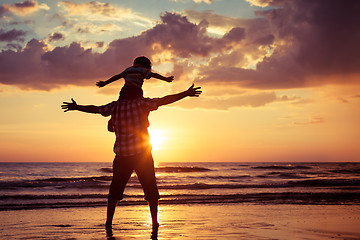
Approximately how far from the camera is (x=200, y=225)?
673cm

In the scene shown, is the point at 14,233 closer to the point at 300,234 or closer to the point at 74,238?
the point at 74,238

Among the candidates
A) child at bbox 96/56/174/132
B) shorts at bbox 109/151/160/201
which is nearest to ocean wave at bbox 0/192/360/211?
shorts at bbox 109/151/160/201

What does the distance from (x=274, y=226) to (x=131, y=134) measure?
3.13 metres

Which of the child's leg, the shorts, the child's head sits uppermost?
the child's head

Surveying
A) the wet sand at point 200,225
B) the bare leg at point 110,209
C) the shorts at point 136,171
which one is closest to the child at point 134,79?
the shorts at point 136,171

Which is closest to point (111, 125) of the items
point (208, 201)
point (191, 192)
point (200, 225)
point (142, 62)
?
point (142, 62)

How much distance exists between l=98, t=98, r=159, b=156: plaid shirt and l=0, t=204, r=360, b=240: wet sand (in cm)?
134

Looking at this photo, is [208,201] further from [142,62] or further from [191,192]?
[142,62]

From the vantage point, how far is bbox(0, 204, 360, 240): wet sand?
18.6 ft

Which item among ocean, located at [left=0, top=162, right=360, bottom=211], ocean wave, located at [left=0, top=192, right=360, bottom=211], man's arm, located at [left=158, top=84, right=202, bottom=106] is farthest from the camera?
ocean, located at [left=0, top=162, right=360, bottom=211]

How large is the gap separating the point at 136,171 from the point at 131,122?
697 mm

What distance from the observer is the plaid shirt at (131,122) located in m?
5.09

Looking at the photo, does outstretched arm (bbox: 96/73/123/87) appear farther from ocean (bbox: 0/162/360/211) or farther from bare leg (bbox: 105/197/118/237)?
ocean (bbox: 0/162/360/211)

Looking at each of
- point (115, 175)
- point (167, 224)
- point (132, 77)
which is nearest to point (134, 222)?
point (167, 224)
